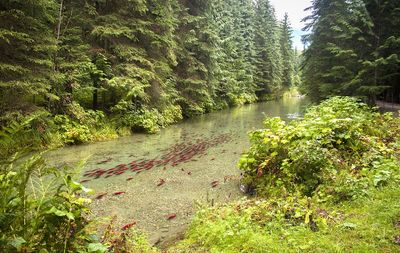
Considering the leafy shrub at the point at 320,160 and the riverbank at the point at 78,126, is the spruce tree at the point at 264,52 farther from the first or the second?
the leafy shrub at the point at 320,160

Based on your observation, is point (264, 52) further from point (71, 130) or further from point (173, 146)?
point (71, 130)

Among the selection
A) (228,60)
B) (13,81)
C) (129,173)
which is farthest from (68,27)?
(228,60)

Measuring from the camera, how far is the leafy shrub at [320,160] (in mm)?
5135

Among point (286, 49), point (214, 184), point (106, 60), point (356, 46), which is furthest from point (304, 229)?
point (286, 49)

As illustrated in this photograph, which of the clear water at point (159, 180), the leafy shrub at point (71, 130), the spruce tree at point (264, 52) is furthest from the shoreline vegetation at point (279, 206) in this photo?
the spruce tree at point (264, 52)

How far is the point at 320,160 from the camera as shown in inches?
224

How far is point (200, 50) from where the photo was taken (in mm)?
23359

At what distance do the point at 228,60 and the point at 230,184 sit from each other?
2849cm

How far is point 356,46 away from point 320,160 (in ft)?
48.9

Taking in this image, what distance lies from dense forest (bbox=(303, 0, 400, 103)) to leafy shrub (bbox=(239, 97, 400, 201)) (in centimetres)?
994

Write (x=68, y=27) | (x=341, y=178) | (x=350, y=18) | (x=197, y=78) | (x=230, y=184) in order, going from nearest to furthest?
(x=341, y=178), (x=230, y=184), (x=68, y=27), (x=350, y=18), (x=197, y=78)

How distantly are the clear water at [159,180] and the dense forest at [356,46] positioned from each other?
7999 millimetres

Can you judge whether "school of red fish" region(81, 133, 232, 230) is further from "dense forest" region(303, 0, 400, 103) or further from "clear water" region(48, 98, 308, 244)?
"dense forest" region(303, 0, 400, 103)

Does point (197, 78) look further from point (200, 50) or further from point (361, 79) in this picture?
point (361, 79)
